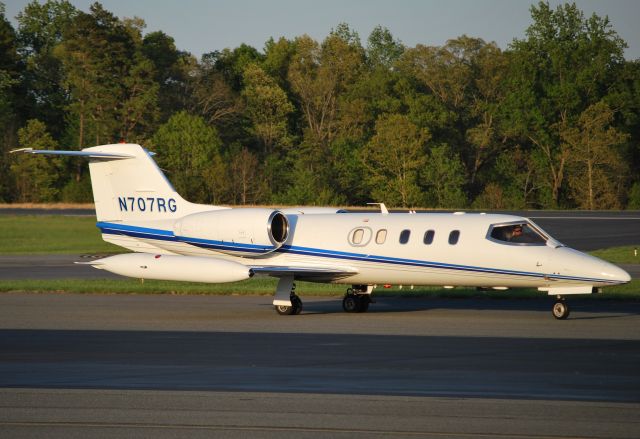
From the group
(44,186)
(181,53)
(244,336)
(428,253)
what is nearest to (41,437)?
(244,336)

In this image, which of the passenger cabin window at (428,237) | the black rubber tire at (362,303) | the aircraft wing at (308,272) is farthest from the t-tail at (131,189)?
the passenger cabin window at (428,237)

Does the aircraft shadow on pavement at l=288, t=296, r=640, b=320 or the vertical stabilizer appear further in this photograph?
the vertical stabilizer

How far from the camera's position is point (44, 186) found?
312 feet

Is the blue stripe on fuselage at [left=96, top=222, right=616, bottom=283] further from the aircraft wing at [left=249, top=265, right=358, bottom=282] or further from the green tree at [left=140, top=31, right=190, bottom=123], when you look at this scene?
the green tree at [left=140, top=31, right=190, bottom=123]

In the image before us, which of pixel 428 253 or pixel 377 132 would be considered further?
pixel 377 132

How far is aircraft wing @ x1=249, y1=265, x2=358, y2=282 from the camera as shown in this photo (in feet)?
76.3

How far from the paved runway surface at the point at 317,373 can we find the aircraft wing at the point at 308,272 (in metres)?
0.88

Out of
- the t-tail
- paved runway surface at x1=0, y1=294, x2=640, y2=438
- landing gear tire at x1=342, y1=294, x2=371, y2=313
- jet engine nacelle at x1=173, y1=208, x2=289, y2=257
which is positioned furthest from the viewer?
the t-tail

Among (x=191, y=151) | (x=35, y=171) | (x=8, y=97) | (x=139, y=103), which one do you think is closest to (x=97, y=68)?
(x=139, y=103)

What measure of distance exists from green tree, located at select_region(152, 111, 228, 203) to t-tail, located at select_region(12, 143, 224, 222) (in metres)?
64.0

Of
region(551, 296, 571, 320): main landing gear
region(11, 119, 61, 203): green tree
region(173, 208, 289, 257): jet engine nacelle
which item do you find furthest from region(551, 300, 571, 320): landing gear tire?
region(11, 119, 61, 203): green tree

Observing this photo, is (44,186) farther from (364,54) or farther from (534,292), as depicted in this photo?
(534,292)

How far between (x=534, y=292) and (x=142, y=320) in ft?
39.1

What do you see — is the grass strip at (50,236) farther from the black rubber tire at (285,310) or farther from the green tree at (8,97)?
the black rubber tire at (285,310)
